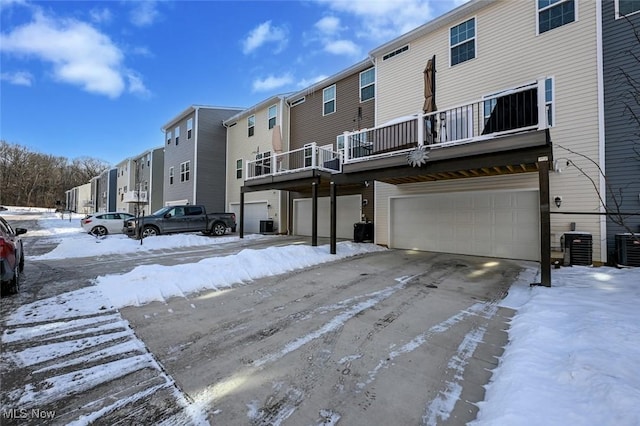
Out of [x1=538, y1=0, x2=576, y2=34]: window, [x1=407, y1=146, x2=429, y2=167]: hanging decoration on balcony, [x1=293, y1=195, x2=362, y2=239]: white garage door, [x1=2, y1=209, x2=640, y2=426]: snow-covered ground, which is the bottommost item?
[x1=2, y1=209, x2=640, y2=426]: snow-covered ground

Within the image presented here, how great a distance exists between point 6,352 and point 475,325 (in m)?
5.38

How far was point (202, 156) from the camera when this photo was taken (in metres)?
19.1

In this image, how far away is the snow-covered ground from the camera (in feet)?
6.93

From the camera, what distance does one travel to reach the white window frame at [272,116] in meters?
16.5

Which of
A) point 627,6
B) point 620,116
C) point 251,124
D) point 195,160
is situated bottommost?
point 620,116

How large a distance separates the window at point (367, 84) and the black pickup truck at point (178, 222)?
375 inches

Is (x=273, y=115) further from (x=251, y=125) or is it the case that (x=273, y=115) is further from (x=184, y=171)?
(x=184, y=171)

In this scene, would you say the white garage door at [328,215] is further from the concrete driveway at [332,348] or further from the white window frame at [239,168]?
the concrete driveway at [332,348]

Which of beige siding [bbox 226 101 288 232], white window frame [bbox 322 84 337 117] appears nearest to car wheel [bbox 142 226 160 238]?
beige siding [bbox 226 101 288 232]

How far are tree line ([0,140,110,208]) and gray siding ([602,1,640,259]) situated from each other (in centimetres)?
6445

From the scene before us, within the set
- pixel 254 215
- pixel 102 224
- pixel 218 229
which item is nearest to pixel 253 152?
pixel 254 215

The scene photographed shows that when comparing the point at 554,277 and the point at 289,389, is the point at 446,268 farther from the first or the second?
the point at 289,389

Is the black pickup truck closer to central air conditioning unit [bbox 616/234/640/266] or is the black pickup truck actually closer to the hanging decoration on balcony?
the hanging decoration on balcony

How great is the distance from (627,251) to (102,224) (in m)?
20.3
